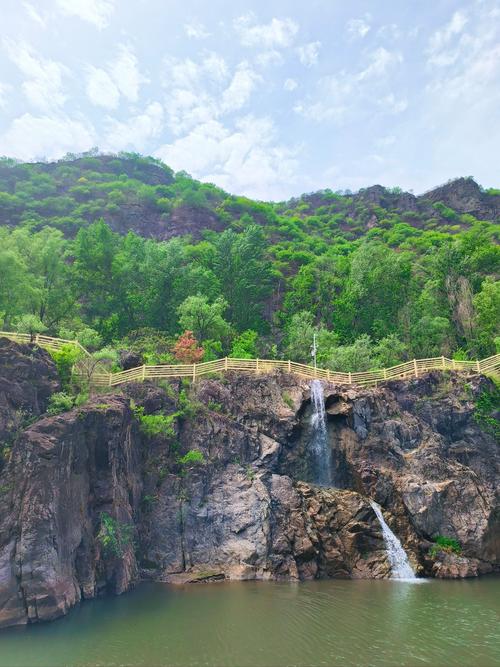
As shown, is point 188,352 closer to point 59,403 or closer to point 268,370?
point 268,370

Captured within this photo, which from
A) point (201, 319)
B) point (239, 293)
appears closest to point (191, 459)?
point (201, 319)

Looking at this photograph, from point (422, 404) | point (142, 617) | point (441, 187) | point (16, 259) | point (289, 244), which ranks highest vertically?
point (441, 187)

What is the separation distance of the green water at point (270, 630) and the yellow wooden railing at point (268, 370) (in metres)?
12.0

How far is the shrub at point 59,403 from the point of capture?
20922 mm

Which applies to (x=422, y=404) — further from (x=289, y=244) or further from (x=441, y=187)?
(x=441, y=187)

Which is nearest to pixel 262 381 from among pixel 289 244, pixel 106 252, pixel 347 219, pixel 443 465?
pixel 443 465

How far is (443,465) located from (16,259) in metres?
30.0

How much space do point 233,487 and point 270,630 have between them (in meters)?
10.6

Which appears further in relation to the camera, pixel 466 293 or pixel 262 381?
pixel 466 293

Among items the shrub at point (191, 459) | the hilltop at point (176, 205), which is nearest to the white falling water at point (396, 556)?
the shrub at point (191, 459)

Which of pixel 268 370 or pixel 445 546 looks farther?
pixel 268 370

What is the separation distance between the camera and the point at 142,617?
16188mm

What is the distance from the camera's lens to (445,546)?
79.4 ft

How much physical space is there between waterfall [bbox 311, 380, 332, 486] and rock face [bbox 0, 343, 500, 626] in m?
0.41
